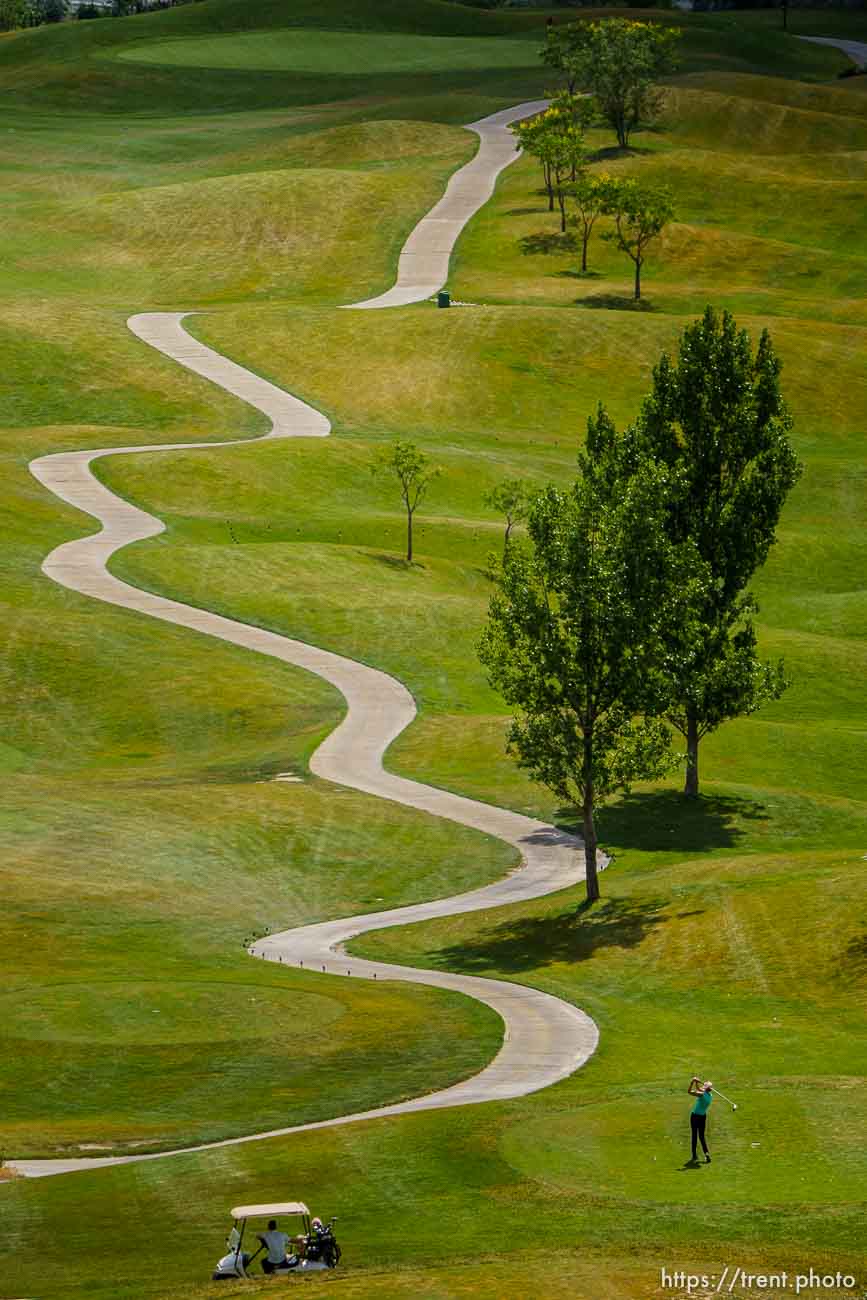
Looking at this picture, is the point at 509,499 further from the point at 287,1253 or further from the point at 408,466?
the point at 287,1253

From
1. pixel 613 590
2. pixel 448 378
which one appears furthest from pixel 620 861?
pixel 448 378

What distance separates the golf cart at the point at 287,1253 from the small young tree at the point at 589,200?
139068 mm

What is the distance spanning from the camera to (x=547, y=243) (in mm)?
180000

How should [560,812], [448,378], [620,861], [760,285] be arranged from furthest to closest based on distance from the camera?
[760,285]
[448,378]
[560,812]
[620,861]

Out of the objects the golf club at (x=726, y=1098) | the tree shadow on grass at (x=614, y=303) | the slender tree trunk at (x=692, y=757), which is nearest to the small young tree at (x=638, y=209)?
the tree shadow on grass at (x=614, y=303)

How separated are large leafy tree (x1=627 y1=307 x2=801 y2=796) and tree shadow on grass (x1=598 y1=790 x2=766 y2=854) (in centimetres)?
147

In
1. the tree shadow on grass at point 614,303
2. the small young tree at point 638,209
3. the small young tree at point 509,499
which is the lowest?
the small young tree at point 509,499

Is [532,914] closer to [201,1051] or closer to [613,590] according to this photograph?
[613,590]

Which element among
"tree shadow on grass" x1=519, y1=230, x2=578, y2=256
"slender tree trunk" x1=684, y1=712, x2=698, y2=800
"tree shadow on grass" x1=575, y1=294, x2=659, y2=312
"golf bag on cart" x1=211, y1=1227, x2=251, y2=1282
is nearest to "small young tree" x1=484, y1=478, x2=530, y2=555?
"slender tree trunk" x1=684, y1=712, x2=698, y2=800

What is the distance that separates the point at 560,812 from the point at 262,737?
15.2 m

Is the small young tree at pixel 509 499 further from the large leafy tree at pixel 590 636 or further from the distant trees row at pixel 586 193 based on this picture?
the distant trees row at pixel 586 193

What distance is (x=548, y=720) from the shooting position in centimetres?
6481

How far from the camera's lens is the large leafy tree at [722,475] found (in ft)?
253

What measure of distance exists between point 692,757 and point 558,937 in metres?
17.8
